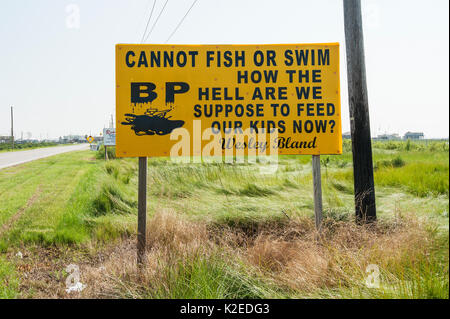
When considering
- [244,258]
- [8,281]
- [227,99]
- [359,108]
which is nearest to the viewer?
[244,258]

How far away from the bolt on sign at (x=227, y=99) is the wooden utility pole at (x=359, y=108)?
0.41m

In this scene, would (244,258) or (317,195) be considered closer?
(244,258)

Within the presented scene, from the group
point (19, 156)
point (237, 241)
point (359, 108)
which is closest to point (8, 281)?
point (237, 241)

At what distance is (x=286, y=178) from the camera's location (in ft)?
25.3

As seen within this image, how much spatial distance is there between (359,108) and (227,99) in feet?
5.84

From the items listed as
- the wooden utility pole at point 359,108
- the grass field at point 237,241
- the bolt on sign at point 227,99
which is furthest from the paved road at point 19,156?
the wooden utility pole at point 359,108

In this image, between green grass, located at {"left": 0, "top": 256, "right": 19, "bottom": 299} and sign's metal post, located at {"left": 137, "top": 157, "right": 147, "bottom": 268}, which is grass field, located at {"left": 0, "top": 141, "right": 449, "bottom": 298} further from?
sign's metal post, located at {"left": 137, "top": 157, "right": 147, "bottom": 268}

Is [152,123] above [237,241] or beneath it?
above

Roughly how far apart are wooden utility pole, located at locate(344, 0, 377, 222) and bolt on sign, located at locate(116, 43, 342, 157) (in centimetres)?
41

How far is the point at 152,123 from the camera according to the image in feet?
12.8

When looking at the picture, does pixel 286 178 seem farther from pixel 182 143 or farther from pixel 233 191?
pixel 182 143

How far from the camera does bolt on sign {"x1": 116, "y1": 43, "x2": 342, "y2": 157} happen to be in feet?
12.8

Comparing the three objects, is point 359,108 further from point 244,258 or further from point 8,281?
point 8,281

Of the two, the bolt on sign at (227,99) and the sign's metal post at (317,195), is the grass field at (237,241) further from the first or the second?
the bolt on sign at (227,99)
